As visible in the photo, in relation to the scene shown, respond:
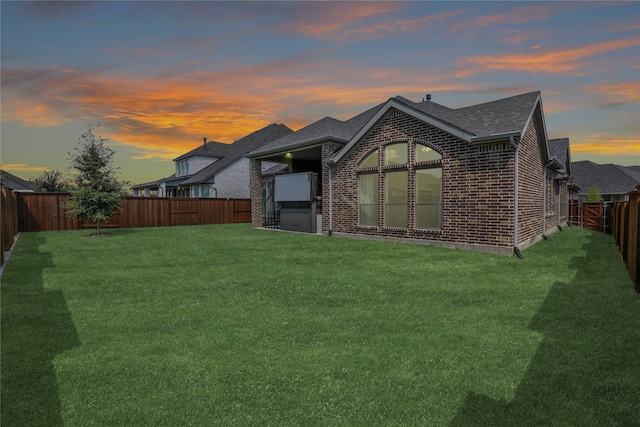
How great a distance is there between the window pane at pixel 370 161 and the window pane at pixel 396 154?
49 cm

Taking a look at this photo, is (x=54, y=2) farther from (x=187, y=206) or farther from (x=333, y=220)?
(x=187, y=206)

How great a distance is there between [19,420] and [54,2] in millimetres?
11770

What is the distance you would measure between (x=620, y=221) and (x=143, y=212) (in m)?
25.5

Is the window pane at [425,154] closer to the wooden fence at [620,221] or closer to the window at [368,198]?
the window at [368,198]

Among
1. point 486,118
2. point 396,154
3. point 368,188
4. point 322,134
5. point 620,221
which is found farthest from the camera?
point 322,134

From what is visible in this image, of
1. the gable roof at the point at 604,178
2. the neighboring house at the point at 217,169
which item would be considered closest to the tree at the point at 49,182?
the neighboring house at the point at 217,169

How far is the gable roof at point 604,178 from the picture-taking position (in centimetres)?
3988

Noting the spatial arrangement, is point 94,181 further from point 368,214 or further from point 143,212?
point 368,214

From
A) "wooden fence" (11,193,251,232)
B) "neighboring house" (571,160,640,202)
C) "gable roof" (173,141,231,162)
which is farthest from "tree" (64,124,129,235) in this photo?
"neighboring house" (571,160,640,202)

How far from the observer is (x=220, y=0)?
1074 centimetres

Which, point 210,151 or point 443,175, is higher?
point 210,151

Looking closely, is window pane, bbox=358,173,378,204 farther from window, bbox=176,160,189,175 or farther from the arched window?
window, bbox=176,160,189,175

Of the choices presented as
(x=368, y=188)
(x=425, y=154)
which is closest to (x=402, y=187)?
(x=425, y=154)

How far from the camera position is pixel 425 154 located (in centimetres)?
1255
